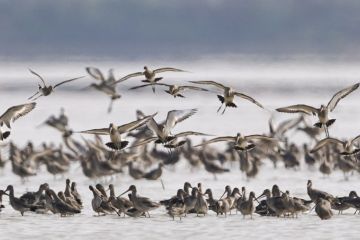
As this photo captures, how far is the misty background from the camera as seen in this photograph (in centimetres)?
9600

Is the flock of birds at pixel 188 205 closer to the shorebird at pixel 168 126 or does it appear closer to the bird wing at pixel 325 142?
the bird wing at pixel 325 142

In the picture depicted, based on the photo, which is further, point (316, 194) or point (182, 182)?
point (182, 182)

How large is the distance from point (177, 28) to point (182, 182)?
90356 millimetres

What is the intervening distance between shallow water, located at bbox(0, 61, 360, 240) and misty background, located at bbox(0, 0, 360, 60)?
47047 millimetres

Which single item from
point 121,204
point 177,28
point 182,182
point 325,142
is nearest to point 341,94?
point 325,142

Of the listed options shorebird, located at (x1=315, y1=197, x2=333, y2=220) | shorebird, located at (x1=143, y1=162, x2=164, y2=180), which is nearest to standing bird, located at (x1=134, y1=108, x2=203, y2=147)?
shorebird, located at (x1=315, y1=197, x2=333, y2=220)

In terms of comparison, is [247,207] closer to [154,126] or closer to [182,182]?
[154,126]

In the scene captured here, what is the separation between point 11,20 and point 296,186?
96.6m

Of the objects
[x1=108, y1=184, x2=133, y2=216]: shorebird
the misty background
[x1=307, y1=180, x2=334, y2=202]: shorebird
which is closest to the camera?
[x1=108, y1=184, x2=133, y2=216]: shorebird

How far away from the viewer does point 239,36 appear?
10944 centimetres

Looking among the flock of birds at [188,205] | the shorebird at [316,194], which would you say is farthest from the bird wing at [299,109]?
the shorebird at [316,194]

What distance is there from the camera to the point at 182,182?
22438mm

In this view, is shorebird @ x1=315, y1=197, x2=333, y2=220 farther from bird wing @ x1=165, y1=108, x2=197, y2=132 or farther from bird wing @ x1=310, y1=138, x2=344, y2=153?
bird wing @ x1=165, y1=108, x2=197, y2=132

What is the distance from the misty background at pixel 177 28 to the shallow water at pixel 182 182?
47047 millimetres
